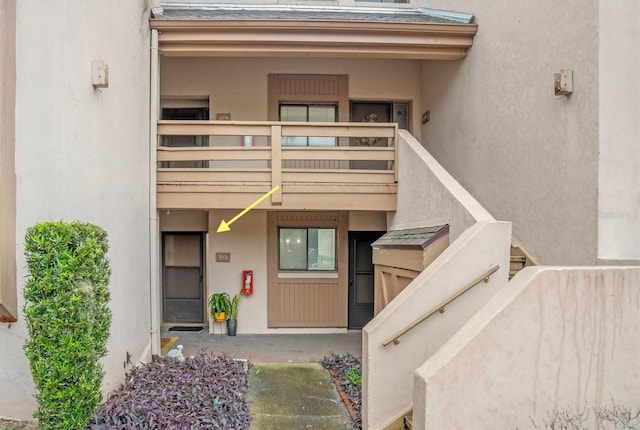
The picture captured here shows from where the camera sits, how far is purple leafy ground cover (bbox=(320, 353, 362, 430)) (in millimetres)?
5153

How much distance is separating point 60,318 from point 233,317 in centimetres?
549

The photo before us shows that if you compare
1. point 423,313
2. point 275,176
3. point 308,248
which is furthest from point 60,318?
point 308,248

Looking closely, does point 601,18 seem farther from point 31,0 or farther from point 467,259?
point 31,0

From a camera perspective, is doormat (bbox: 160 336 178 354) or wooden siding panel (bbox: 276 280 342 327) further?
wooden siding panel (bbox: 276 280 342 327)

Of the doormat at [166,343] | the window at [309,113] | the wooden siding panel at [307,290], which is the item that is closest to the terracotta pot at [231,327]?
the wooden siding panel at [307,290]

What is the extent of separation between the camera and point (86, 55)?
4859 mm

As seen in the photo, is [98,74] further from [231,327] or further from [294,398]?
[231,327]

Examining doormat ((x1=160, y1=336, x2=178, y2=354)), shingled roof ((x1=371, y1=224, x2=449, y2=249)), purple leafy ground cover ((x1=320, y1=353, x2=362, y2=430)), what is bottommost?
doormat ((x1=160, y1=336, x2=178, y2=354))

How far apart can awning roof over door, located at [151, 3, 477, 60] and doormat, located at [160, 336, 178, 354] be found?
4.85 m

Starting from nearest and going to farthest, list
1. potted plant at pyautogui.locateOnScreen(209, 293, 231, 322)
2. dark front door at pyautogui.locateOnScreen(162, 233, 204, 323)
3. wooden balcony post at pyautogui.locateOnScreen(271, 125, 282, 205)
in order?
1. wooden balcony post at pyautogui.locateOnScreen(271, 125, 282, 205)
2. potted plant at pyautogui.locateOnScreen(209, 293, 231, 322)
3. dark front door at pyautogui.locateOnScreen(162, 233, 204, 323)

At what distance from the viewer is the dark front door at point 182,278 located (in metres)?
9.62

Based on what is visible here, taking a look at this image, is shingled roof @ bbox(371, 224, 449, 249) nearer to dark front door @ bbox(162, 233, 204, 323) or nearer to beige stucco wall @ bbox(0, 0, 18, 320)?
beige stucco wall @ bbox(0, 0, 18, 320)

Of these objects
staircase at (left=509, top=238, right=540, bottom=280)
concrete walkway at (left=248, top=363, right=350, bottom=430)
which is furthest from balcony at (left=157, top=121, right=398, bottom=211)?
concrete walkway at (left=248, top=363, right=350, bottom=430)

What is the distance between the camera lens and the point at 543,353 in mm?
3467
